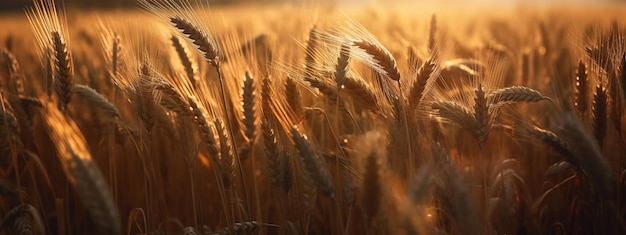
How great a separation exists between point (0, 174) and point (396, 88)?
4.46ft

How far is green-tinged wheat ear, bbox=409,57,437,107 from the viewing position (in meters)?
1.60

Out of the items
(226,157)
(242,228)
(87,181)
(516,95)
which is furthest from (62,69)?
(516,95)

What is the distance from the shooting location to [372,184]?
1.14 metres

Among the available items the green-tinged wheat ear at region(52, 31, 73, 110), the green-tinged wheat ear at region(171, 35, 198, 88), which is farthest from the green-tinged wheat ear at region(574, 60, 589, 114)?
the green-tinged wheat ear at region(52, 31, 73, 110)

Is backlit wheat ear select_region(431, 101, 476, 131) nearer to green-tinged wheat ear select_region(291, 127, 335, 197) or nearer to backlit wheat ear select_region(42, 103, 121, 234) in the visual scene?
green-tinged wheat ear select_region(291, 127, 335, 197)

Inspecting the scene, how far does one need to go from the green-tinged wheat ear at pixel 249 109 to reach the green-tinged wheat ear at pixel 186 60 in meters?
0.39

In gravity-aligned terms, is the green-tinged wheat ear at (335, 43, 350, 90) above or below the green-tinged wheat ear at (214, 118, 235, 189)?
above

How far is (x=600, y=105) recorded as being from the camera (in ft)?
5.40

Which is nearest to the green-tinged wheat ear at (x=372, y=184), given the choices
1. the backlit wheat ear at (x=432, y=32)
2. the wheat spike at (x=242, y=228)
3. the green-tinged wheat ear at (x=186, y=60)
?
the wheat spike at (x=242, y=228)

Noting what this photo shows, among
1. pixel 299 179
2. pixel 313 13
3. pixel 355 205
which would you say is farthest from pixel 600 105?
pixel 313 13

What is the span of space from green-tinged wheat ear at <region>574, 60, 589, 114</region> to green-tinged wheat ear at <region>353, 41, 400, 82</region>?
2.00 ft

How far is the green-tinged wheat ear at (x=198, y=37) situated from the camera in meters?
1.64

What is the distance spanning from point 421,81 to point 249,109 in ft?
1.44

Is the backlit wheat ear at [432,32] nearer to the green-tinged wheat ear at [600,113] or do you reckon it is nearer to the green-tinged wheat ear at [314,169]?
the green-tinged wheat ear at [600,113]
